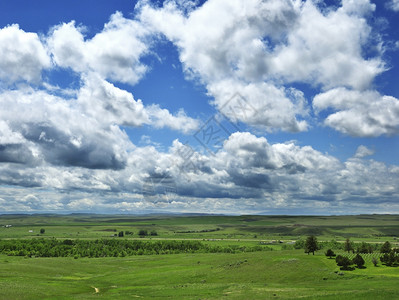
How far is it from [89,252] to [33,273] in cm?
9063

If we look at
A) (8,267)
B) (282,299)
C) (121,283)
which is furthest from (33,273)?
(282,299)

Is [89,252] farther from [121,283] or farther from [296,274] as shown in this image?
[296,274]

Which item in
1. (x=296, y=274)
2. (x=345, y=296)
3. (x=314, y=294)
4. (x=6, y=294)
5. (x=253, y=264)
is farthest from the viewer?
(x=253, y=264)

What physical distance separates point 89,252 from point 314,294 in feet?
562

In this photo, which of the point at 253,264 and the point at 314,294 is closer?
the point at 314,294

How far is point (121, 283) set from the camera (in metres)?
95.7

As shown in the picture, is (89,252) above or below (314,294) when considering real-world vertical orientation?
below

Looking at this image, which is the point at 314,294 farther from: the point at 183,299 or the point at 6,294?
the point at 6,294

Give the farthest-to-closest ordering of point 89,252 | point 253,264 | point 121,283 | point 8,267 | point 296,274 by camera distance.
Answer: point 89,252 → point 8,267 → point 253,264 → point 121,283 → point 296,274

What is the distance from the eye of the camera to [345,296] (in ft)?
165

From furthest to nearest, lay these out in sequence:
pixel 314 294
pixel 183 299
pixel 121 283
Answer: pixel 121 283
pixel 183 299
pixel 314 294

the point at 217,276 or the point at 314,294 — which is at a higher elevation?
the point at 314,294

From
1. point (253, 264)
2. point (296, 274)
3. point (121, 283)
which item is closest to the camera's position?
point (296, 274)

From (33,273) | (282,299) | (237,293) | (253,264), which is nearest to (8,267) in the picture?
(33,273)
